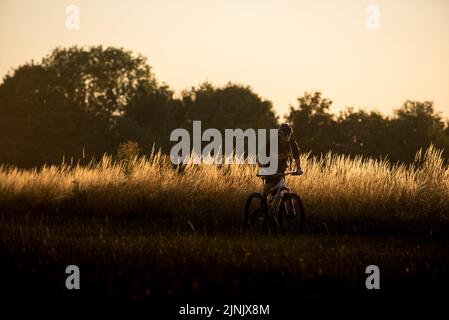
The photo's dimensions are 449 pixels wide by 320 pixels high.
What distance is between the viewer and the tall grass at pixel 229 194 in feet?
47.4

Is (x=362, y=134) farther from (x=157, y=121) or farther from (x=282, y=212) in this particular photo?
(x=282, y=212)

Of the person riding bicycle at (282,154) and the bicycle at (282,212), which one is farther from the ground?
the person riding bicycle at (282,154)

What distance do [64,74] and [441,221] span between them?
190 ft

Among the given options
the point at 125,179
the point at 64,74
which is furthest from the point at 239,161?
the point at 64,74

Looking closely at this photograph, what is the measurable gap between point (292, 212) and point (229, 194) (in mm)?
3954

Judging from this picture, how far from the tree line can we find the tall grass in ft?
104

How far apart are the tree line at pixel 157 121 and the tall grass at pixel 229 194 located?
104 feet

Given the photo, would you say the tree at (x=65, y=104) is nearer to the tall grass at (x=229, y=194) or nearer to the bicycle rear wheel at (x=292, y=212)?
the tall grass at (x=229, y=194)

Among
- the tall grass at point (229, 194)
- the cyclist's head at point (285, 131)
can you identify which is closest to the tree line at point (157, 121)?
the tall grass at point (229, 194)

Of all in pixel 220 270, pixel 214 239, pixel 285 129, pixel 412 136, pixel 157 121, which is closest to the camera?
pixel 220 270

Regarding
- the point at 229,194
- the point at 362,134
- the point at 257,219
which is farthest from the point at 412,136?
the point at 257,219

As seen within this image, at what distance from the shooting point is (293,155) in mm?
12945

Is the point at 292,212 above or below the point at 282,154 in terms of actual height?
below

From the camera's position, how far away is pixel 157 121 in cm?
5800
